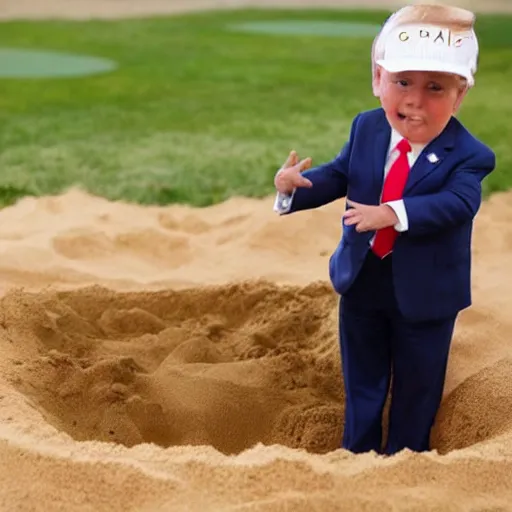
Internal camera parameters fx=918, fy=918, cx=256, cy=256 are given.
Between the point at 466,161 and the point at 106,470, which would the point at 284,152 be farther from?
the point at 106,470

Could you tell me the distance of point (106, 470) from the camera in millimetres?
1207

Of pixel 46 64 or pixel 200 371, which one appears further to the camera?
pixel 46 64

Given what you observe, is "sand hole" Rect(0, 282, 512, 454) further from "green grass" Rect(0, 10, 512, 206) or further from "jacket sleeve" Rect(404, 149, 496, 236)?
"green grass" Rect(0, 10, 512, 206)

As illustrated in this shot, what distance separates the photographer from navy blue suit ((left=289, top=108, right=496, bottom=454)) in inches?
53.3

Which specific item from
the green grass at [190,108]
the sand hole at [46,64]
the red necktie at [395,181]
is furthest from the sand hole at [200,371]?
the sand hole at [46,64]

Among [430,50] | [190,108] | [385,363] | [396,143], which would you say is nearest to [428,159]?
[396,143]

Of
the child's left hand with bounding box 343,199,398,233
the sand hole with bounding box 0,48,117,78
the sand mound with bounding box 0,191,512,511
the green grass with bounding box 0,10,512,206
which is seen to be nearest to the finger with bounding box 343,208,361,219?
the child's left hand with bounding box 343,199,398,233

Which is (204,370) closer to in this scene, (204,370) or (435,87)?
(204,370)

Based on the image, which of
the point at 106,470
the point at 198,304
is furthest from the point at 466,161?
the point at 198,304

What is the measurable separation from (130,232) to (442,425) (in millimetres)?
1231

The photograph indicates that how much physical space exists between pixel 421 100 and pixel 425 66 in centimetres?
6

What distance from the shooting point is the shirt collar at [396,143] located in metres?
1.37

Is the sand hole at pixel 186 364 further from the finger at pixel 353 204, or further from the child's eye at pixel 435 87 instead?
the child's eye at pixel 435 87

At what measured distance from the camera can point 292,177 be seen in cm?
145
